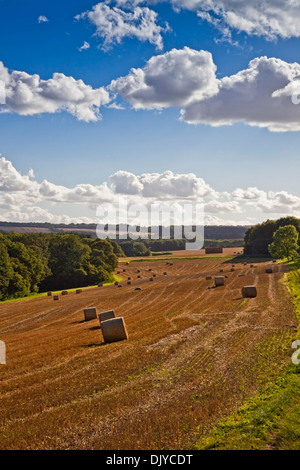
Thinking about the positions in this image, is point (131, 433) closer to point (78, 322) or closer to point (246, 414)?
point (246, 414)

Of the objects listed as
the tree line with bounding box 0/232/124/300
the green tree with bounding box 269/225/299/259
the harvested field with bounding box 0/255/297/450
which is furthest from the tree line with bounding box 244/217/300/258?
the harvested field with bounding box 0/255/297/450

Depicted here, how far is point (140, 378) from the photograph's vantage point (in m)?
15.9

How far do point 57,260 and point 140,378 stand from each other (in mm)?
78024

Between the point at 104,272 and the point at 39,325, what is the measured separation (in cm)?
5525

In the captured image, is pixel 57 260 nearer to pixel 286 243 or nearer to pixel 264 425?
pixel 286 243

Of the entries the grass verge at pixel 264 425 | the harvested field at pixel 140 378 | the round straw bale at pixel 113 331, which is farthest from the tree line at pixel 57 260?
the grass verge at pixel 264 425

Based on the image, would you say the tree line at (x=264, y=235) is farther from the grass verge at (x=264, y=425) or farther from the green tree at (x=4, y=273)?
the grass verge at (x=264, y=425)

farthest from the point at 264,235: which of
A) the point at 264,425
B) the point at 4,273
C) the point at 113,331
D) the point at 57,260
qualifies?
the point at 264,425

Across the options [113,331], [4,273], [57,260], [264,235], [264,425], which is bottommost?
Answer: [4,273]

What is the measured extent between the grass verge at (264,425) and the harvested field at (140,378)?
0.44 metres

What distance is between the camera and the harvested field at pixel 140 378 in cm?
1124

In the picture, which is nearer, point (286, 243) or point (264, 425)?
point (264, 425)

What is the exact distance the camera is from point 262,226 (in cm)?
13188
